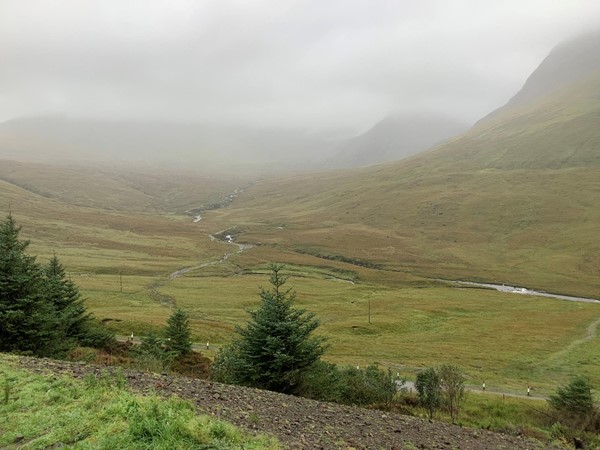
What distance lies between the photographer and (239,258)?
482 feet

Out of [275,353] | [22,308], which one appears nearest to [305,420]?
[275,353]

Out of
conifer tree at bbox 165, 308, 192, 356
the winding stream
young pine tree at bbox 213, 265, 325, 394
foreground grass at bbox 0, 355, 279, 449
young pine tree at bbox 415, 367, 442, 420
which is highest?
foreground grass at bbox 0, 355, 279, 449

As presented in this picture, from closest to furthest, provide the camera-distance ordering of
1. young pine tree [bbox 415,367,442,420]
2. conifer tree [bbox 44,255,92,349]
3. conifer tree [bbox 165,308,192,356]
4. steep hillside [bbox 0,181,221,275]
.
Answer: young pine tree [bbox 415,367,442,420] < conifer tree [bbox 44,255,92,349] < conifer tree [bbox 165,308,192,356] < steep hillside [bbox 0,181,221,275]

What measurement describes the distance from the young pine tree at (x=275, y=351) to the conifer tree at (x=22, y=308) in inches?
432

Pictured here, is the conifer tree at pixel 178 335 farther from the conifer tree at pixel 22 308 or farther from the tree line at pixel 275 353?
the conifer tree at pixel 22 308

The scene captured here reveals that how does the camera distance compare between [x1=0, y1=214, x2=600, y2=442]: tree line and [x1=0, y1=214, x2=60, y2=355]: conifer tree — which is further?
[x1=0, y1=214, x2=60, y2=355]: conifer tree

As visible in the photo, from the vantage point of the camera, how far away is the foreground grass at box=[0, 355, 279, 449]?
361 inches

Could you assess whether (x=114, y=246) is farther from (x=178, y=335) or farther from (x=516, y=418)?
(x=516, y=418)

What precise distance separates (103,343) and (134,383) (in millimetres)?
25321

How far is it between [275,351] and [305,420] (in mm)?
7644

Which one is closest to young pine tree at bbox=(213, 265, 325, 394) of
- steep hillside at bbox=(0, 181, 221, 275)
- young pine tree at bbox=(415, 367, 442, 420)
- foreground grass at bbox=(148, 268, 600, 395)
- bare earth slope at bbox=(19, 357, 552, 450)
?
bare earth slope at bbox=(19, 357, 552, 450)

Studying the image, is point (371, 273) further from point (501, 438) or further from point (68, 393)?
point (68, 393)

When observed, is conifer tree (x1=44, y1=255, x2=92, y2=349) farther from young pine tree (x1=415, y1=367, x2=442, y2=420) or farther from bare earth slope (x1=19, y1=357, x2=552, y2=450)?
young pine tree (x1=415, y1=367, x2=442, y2=420)

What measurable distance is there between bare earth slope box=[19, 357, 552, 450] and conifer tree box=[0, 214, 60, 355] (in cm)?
808
